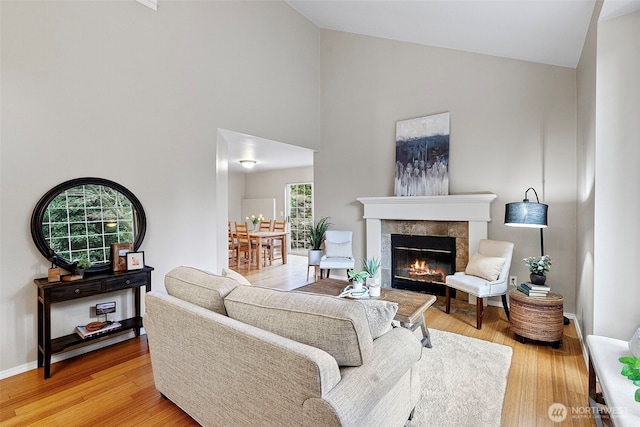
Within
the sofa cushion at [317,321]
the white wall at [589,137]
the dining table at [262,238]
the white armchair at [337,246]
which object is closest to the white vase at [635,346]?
the white wall at [589,137]

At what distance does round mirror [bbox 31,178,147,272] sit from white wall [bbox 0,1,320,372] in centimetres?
9

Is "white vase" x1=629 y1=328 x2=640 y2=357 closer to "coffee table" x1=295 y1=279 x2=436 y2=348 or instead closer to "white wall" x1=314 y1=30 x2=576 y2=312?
"coffee table" x1=295 y1=279 x2=436 y2=348

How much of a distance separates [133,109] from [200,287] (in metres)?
2.16

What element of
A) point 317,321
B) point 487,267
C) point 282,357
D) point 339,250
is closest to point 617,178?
point 487,267

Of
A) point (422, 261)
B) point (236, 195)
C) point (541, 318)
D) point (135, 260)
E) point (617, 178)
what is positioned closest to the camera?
point (617, 178)

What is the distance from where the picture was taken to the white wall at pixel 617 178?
1980 millimetres

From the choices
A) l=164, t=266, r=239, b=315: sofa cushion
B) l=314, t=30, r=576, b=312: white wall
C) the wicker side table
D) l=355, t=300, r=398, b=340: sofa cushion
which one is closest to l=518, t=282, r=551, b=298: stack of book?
the wicker side table

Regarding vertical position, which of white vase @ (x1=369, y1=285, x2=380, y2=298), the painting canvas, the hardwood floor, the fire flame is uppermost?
the painting canvas

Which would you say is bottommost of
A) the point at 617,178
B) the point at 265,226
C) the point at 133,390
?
the point at 133,390

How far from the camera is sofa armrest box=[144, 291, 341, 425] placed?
1.13m

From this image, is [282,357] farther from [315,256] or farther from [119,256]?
[315,256]

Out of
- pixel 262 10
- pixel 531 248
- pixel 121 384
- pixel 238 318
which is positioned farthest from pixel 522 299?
pixel 262 10

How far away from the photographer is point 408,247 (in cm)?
445

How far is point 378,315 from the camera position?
4.78ft
